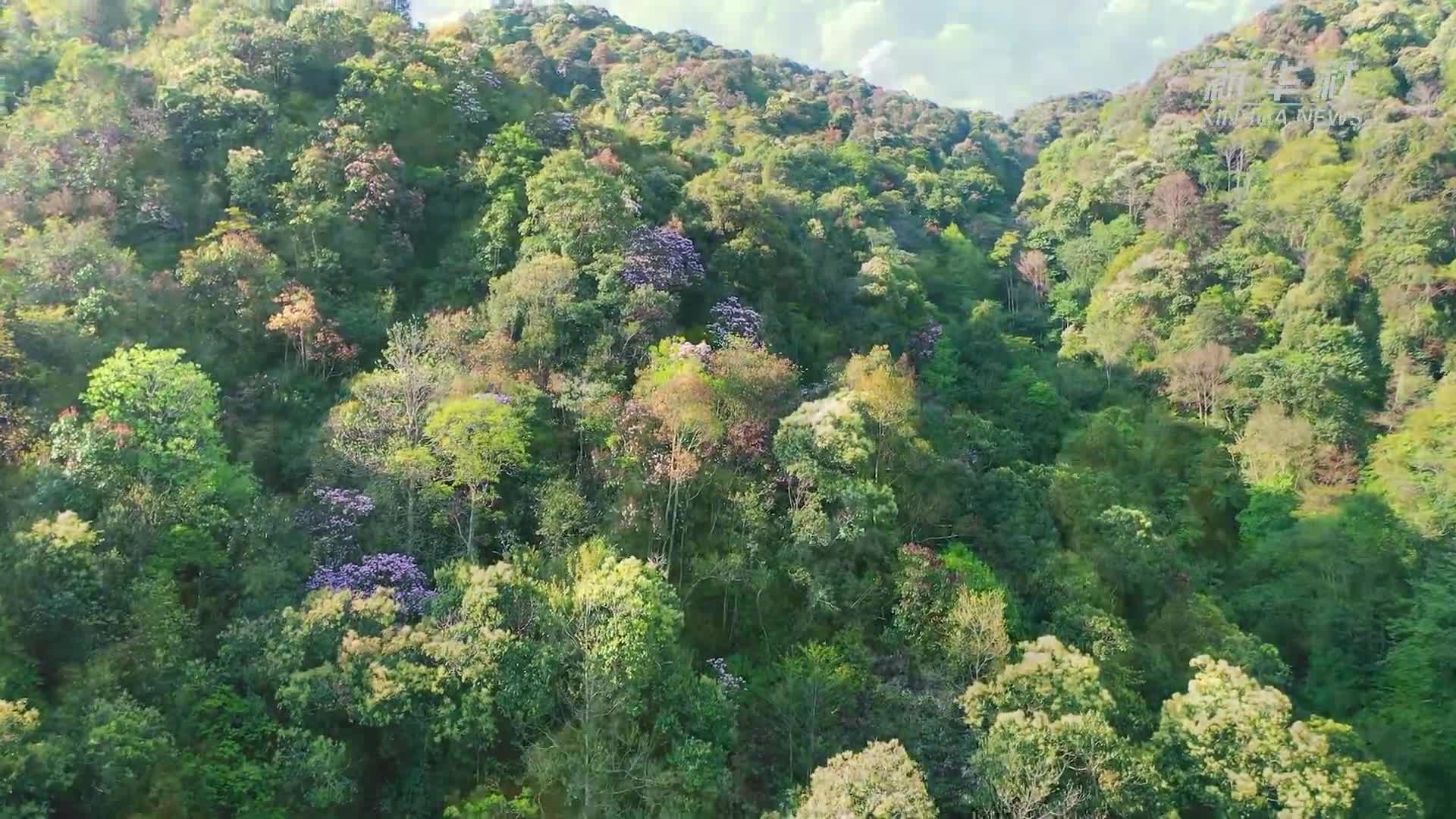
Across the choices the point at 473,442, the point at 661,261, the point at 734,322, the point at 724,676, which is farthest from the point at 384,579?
the point at 734,322

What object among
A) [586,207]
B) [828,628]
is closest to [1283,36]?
[586,207]

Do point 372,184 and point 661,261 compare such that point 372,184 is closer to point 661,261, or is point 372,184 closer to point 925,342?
point 661,261

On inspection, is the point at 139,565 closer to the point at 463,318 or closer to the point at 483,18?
the point at 463,318

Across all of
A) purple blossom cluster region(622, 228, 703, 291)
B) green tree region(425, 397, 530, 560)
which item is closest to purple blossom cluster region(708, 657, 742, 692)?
green tree region(425, 397, 530, 560)

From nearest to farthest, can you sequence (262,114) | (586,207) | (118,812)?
(118,812)
(586,207)
(262,114)

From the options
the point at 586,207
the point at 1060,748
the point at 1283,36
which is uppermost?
the point at 1283,36

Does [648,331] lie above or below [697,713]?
above
